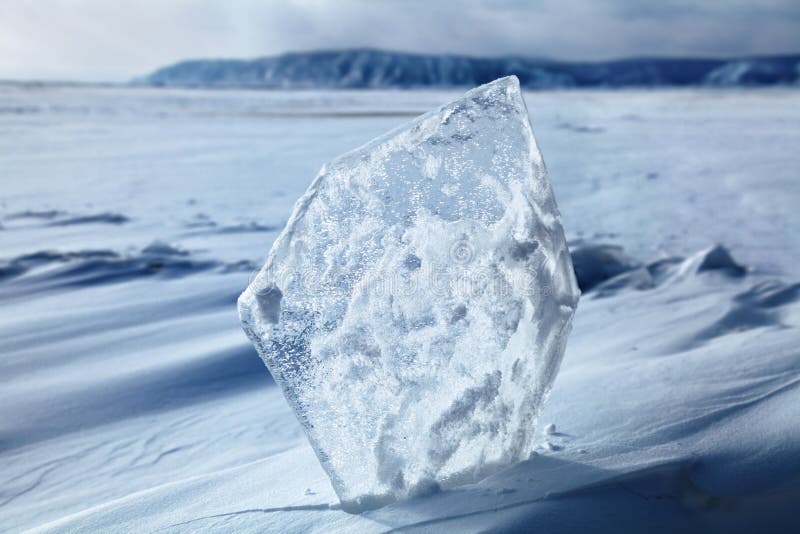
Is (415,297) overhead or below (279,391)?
overhead

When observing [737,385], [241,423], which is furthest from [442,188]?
[241,423]

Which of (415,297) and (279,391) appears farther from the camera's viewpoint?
(279,391)

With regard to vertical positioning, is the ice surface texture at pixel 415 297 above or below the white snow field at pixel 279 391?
above

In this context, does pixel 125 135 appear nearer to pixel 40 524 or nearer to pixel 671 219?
pixel 671 219

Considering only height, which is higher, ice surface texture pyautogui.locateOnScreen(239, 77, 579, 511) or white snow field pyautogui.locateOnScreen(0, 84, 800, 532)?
ice surface texture pyautogui.locateOnScreen(239, 77, 579, 511)
